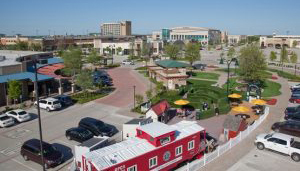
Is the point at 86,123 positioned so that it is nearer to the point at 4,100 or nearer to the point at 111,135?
the point at 111,135

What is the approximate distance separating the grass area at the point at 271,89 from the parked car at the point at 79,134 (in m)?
28.7

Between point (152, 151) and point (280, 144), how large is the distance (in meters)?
11.3

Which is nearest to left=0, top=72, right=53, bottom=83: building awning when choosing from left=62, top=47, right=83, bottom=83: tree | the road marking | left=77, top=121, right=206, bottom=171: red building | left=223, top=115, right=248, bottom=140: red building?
left=62, top=47, right=83, bottom=83: tree

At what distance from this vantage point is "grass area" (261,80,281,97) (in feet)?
137

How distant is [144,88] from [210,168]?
29.5 m

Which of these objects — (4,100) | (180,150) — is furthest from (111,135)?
(4,100)

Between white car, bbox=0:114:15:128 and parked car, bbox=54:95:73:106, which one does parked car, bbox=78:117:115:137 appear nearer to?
white car, bbox=0:114:15:128

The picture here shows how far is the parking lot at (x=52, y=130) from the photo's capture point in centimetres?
2139

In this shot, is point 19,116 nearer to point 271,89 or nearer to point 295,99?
point 295,99

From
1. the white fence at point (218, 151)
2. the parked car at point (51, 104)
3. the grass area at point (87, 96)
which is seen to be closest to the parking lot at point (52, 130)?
the parked car at point (51, 104)

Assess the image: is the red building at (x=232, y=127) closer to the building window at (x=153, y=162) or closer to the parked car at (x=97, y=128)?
the building window at (x=153, y=162)

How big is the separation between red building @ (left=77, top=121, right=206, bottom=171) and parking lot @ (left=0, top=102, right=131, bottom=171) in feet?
20.1

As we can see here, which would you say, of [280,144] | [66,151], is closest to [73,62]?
[66,151]

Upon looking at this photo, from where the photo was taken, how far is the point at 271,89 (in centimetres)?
4522
